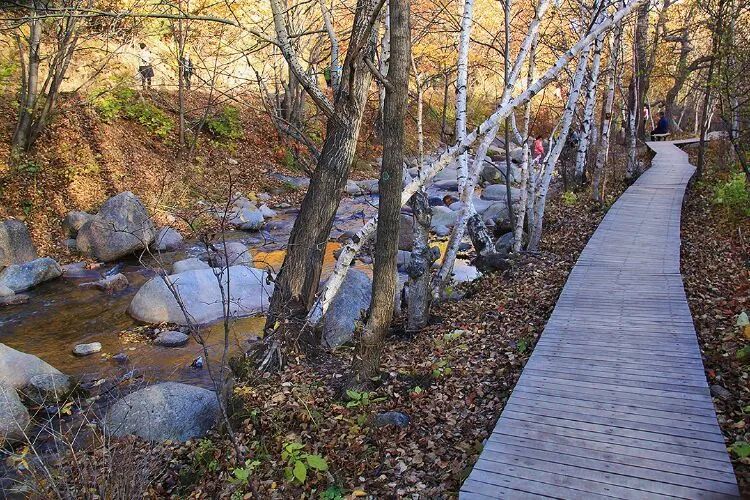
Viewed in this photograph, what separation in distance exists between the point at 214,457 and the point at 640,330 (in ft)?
15.6

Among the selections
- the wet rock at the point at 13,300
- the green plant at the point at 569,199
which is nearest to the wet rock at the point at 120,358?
the wet rock at the point at 13,300

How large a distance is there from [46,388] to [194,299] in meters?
3.08

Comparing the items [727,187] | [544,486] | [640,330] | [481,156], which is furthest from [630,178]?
[544,486]

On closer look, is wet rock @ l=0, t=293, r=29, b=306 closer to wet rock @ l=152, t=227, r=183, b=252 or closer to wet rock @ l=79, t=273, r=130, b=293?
wet rock @ l=79, t=273, r=130, b=293

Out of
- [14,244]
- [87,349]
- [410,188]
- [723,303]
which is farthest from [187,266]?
[723,303]

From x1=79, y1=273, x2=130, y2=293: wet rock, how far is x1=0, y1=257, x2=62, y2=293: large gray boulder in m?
0.70

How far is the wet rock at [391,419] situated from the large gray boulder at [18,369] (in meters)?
4.41

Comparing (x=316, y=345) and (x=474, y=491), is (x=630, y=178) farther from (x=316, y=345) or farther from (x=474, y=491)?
(x=474, y=491)

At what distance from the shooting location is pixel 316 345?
6.70m

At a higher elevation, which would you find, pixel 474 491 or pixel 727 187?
pixel 727 187

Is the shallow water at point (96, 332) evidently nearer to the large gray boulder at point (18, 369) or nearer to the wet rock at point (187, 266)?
the large gray boulder at point (18, 369)

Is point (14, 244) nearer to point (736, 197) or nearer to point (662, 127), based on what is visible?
point (736, 197)

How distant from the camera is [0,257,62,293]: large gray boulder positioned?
33.3 ft

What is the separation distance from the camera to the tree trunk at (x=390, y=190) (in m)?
5.01
